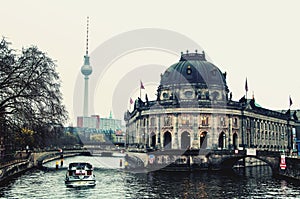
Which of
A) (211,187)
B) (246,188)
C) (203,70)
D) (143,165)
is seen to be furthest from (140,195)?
(203,70)

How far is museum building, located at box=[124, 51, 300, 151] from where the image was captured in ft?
336

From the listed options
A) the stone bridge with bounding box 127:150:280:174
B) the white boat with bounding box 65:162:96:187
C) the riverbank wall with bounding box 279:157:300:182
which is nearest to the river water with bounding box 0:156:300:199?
the white boat with bounding box 65:162:96:187

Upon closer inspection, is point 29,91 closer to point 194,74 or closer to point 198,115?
point 198,115

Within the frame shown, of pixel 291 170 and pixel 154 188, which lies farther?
pixel 291 170

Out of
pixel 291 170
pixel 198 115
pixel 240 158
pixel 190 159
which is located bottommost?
pixel 291 170

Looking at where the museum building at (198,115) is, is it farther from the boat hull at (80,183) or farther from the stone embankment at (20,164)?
the boat hull at (80,183)

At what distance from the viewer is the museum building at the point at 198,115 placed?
10231 centimetres

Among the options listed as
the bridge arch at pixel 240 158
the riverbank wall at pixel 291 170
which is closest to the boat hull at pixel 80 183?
the riverbank wall at pixel 291 170

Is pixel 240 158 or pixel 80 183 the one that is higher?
pixel 240 158

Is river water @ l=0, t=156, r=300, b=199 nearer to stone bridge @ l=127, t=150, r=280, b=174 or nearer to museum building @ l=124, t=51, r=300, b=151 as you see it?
stone bridge @ l=127, t=150, r=280, b=174

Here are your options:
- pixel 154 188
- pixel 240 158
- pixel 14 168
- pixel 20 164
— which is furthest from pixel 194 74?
pixel 154 188

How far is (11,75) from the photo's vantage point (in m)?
55.0

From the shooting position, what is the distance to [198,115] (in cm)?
10212

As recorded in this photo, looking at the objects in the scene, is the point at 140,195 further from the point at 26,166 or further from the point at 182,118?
the point at 182,118
